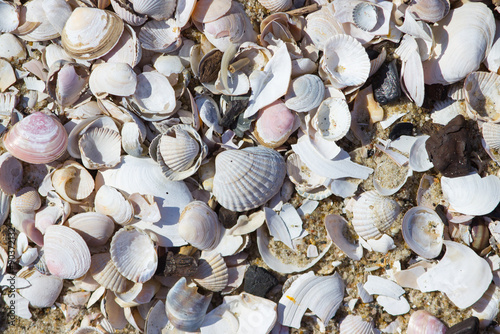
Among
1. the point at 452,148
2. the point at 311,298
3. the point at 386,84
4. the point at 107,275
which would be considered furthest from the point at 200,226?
the point at 452,148

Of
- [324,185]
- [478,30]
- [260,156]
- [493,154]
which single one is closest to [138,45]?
[260,156]

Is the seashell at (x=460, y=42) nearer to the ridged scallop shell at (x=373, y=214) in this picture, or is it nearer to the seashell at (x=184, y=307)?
the ridged scallop shell at (x=373, y=214)

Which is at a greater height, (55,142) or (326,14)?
(326,14)

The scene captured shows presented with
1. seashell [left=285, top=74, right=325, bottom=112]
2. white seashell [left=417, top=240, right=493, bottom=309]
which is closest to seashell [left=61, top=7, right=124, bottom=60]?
seashell [left=285, top=74, right=325, bottom=112]

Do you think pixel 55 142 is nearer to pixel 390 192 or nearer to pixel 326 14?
pixel 326 14

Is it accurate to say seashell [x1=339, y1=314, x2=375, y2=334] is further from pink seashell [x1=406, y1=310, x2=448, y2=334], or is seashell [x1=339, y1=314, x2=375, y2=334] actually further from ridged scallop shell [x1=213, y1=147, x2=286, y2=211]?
ridged scallop shell [x1=213, y1=147, x2=286, y2=211]

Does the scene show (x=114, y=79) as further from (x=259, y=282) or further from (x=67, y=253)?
(x=259, y=282)

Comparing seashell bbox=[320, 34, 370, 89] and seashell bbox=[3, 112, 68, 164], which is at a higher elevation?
seashell bbox=[320, 34, 370, 89]
